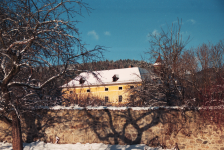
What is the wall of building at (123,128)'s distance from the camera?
673cm

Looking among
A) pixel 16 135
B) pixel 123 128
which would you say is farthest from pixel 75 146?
pixel 16 135

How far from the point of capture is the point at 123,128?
23.5 feet

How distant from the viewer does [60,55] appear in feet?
16.2

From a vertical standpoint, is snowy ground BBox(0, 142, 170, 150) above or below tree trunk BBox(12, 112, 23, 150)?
below

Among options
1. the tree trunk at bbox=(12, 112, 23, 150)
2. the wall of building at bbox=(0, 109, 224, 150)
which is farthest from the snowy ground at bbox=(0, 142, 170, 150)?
the tree trunk at bbox=(12, 112, 23, 150)

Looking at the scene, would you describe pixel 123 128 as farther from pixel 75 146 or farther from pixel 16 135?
pixel 16 135

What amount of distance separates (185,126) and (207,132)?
0.81 metres

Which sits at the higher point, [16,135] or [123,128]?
[16,135]

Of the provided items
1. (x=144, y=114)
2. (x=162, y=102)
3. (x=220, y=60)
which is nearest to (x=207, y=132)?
(x=144, y=114)

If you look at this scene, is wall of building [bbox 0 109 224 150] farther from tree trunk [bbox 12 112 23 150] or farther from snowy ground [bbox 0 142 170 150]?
tree trunk [bbox 12 112 23 150]

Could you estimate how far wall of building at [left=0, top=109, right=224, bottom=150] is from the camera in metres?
6.73

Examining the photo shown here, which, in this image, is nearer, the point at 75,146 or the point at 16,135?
the point at 16,135

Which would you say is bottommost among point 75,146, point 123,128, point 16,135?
point 75,146

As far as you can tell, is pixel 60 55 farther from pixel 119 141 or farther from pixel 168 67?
pixel 168 67
